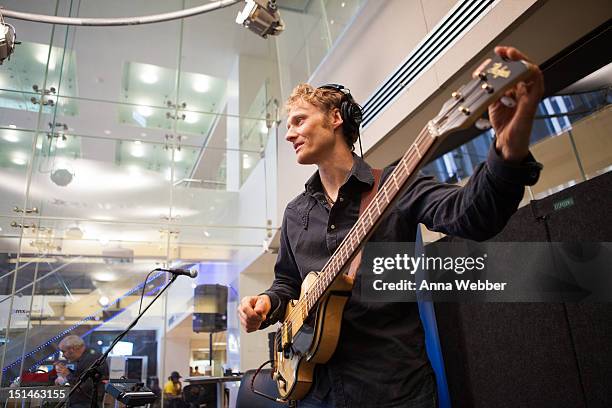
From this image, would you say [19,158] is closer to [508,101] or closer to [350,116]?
[350,116]

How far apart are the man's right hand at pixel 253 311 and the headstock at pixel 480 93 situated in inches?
33.1

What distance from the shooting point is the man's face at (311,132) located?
147 cm

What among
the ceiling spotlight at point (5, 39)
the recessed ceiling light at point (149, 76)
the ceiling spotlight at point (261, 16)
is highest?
the recessed ceiling light at point (149, 76)

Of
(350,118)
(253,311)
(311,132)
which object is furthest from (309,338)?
(350,118)

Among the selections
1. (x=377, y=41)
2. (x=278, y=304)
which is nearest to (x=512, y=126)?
(x=278, y=304)

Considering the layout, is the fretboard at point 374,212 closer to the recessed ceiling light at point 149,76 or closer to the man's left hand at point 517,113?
the man's left hand at point 517,113

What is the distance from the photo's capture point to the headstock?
71 cm

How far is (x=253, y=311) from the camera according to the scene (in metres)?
1.37

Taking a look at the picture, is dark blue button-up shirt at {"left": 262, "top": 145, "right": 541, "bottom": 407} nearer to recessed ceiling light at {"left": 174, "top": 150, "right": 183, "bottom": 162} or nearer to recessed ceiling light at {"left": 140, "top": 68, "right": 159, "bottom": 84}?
recessed ceiling light at {"left": 174, "top": 150, "right": 183, "bottom": 162}

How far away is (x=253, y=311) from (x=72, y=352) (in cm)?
473

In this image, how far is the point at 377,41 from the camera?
12.5 ft

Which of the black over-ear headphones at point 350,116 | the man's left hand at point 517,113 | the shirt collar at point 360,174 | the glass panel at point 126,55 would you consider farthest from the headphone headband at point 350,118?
the glass panel at point 126,55

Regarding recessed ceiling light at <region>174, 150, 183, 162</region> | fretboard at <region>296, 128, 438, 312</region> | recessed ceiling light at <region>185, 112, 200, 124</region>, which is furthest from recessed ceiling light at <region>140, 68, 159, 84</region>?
fretboard at <region>296, 128, 438, 312</region>

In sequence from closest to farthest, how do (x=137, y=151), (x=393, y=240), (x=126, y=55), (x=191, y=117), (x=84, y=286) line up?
(x=393, y=240) < (x=84, y=286) < (x=137, y=151) < (x=191, y=117) < (x=126, y=55)
